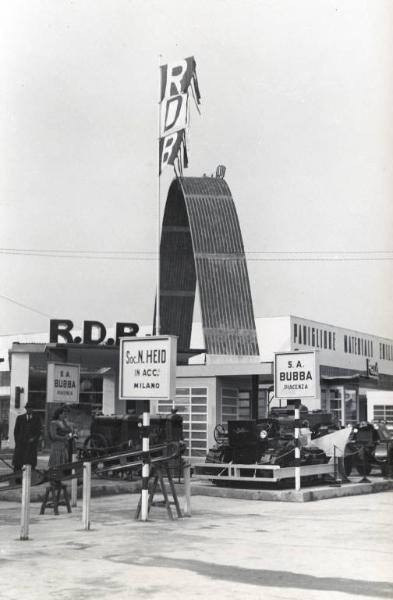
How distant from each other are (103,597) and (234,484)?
10.5 metres

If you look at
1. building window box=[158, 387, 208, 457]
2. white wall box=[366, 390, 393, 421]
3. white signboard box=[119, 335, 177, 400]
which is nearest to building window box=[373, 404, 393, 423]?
white wall box=[366, 390, 393, 421]

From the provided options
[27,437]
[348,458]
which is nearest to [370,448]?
[348,458]

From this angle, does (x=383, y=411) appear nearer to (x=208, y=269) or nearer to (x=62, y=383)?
(x=208, y=269)

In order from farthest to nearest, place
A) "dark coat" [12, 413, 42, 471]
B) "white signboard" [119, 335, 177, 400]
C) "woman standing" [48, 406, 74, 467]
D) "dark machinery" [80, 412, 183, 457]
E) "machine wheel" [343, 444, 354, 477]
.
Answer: "dark machinery" [80, 412, 183, 457] → "machine wheel" [343, 444, 354, 477] → "dark coat" [12, 413, 42, 471] → "woman standing" [48, 406, 74, 467] → "white signboard" [119, 335, 177, 400]

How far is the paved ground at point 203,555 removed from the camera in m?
7.11

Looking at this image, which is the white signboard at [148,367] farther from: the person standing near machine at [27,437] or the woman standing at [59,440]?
the person standing near machine at [27,437]

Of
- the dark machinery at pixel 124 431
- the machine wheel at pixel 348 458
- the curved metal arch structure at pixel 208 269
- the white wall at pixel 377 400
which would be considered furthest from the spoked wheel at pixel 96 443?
the white wall at pixel 377 400

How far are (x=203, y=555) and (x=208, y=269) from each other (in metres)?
27.8

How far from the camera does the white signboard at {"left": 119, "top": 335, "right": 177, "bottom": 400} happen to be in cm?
1245

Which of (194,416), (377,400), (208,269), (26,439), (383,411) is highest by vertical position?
(208,269)

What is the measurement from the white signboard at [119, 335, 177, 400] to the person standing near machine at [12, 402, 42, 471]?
4.94m

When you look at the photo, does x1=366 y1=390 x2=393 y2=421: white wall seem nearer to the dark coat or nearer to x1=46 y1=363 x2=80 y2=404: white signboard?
x1=46 y1=363 x2=80 y2=404: white signboard

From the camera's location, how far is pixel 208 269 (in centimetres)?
3638

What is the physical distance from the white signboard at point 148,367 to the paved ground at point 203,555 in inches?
74.2
